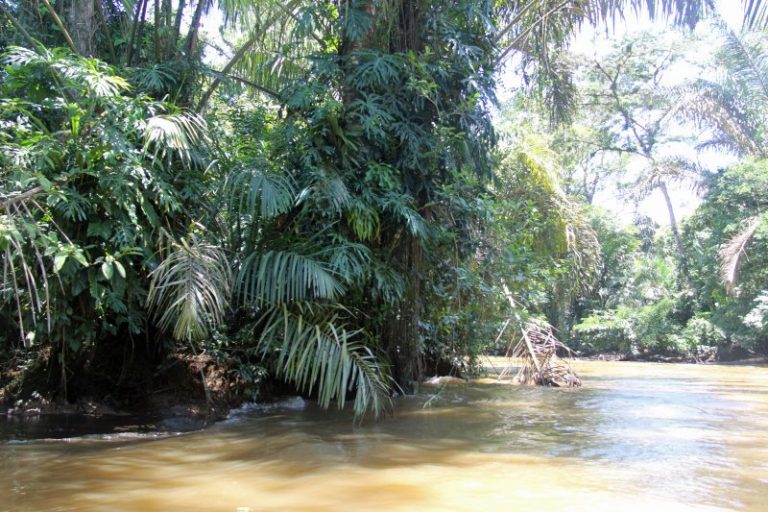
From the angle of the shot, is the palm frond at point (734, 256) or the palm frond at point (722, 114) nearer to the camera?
the palm frond at point (734, 256)

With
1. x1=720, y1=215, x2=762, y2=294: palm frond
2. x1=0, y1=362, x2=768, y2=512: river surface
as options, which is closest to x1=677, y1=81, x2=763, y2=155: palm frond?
x1=720, y1=215, x2=762, y2=294: palm frond

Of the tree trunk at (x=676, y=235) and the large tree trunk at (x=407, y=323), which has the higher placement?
the tree trunk at (x=676, y=235)

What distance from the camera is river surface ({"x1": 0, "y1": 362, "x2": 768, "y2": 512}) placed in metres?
3.53

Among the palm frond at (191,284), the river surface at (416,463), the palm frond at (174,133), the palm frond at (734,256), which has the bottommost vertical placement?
the river surface at (416,463)

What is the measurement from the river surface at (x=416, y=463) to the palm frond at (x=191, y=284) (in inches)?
40.9

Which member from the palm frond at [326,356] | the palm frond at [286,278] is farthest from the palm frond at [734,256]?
the palm frond at [286,278]

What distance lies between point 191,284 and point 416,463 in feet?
7.88

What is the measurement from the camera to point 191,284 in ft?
17.5

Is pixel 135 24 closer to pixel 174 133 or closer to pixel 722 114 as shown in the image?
pixel 174 133

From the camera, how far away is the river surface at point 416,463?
11.6 feet

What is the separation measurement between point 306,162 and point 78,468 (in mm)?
3449

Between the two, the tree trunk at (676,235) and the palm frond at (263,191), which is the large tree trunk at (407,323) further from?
the tree trunk at (676,235)

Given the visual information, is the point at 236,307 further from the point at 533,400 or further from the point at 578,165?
the point at 578,165

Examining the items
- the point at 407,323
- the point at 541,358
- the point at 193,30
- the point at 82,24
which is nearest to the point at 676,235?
the point at 541,358
